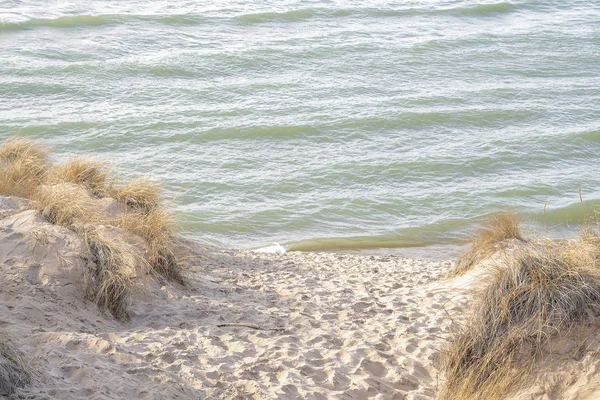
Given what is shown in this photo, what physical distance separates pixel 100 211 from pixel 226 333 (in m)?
2.18

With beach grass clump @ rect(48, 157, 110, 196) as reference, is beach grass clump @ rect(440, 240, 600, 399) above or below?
below

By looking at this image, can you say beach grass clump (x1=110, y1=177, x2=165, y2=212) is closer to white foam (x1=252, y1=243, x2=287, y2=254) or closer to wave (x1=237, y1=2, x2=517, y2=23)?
white foam (x1=252, y1=243, x2=287, y2=254)

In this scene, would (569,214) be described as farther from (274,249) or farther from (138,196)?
(138,196)

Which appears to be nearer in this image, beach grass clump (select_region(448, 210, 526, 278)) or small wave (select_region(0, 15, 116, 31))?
beach grass clump (select_region(448, 210, 526, 278))

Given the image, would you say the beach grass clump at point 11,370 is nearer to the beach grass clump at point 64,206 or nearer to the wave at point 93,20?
the beach grass clump at point 64,206

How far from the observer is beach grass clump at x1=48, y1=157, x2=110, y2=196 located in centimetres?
832

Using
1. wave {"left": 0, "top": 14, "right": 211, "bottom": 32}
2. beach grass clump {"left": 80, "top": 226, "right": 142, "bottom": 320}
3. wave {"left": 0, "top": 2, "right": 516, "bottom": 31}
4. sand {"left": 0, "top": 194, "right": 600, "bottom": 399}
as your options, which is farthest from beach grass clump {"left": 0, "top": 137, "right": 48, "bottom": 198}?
wave {"left": 0, "top": 2, "right": 516, "bottom": 31}

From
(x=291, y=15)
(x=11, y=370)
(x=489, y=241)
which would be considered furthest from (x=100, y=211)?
(x=291, y=15)

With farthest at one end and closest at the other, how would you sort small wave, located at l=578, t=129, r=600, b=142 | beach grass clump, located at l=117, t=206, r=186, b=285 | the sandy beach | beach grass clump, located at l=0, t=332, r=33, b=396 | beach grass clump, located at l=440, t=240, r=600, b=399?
1. small wave, located at l=578, t=129, r=600, b=142
2. beach grass clump, located at l=117, t=206, r=186, b=285
3. beach grass clump, located at l=440, t=240, r=600, b=399
4. the sandy beach
5. beach grass clump, located at l=0, t=332, r=33, b=396

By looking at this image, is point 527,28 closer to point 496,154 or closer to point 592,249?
point 496,154

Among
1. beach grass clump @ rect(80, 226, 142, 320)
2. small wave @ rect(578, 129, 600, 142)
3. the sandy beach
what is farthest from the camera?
small wave @ rect(578, 129, 600, 142)

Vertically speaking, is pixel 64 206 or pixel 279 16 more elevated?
pixel 279 16

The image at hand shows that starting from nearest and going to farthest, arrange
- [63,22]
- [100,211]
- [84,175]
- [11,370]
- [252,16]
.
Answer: [11,370] < [100,211] < [84,175] < [63,22] < [252,16]

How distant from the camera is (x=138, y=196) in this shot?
8.27 m
